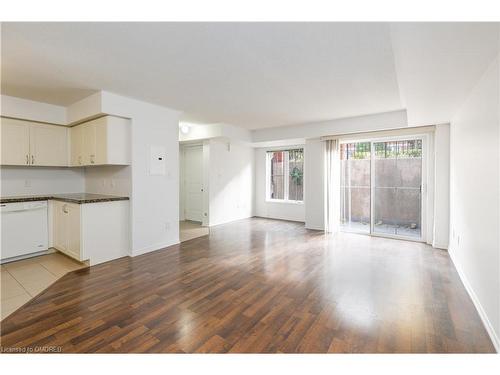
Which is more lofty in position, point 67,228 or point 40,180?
point 40,180

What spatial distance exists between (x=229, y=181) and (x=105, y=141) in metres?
3.49

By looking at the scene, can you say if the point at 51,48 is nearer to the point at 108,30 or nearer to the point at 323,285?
the point at 108,30

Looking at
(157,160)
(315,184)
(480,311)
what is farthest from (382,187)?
(157,160)

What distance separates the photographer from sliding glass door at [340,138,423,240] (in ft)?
15.6

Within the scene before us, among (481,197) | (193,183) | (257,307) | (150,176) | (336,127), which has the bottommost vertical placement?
(257,307)

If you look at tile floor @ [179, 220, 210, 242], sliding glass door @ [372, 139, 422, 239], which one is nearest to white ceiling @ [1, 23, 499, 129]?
sliding glass door @ [372, 139, 422, 239]

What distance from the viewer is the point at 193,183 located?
6.77m

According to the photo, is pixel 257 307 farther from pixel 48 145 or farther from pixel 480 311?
pixel 48 145

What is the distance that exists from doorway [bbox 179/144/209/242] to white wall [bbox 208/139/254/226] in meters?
0.38

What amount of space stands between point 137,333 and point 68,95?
3.40 meters

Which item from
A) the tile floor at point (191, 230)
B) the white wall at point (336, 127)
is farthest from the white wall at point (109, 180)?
the white wall at point (336, 127)

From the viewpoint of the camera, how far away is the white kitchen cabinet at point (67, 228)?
3397 millimetres

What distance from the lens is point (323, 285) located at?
2826 mm
